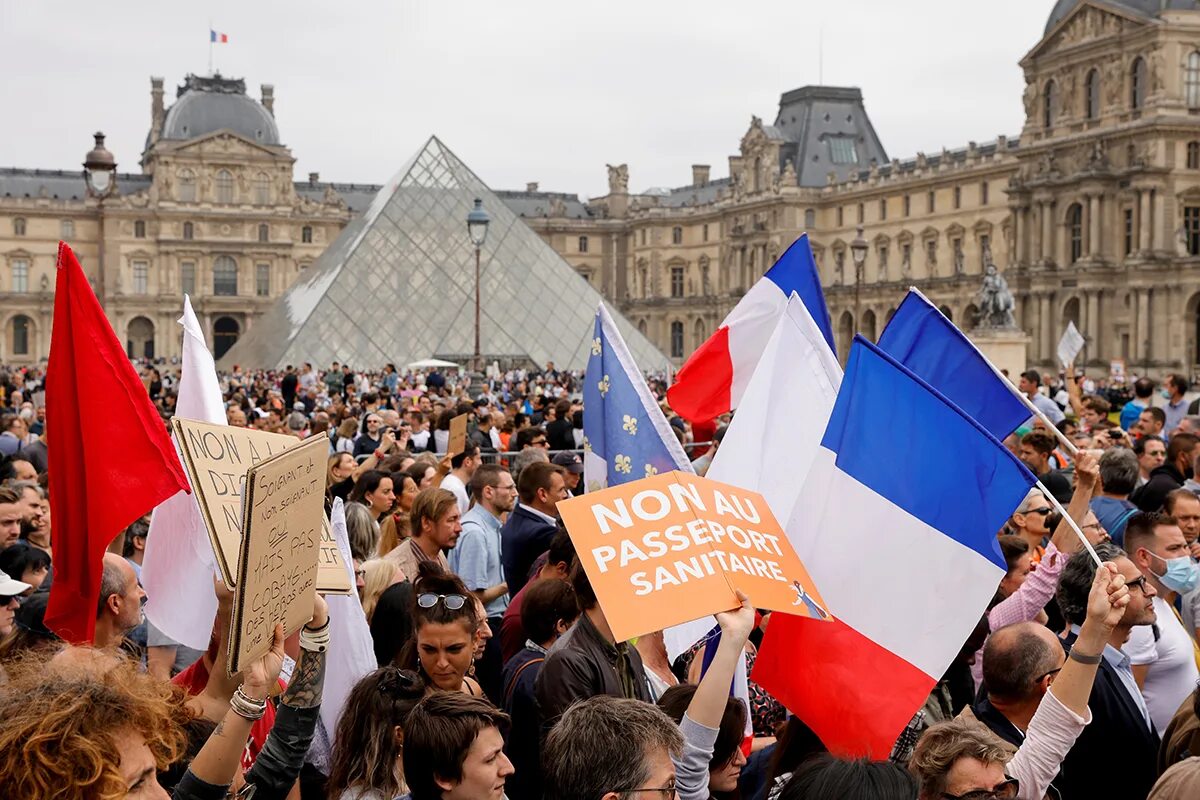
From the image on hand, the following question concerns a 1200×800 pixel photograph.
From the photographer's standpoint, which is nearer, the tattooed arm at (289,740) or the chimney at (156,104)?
the tattooed arm at (289,740)

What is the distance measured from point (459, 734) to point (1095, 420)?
790 cm

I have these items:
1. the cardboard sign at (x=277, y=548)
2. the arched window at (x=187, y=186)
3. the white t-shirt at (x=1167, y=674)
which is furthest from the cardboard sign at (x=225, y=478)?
the arched window at (x=187, y=186)

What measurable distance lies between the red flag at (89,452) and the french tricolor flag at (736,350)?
356cm

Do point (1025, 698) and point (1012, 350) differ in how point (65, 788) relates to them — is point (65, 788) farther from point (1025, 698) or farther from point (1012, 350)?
point (1012, 350)

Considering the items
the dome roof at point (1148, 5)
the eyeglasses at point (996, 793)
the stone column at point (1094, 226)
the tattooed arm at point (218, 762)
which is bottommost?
A: the eyeglasses at point (996, 793)

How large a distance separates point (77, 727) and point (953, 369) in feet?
11.7

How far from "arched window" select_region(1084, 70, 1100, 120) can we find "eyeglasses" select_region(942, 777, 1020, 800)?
39749 mm

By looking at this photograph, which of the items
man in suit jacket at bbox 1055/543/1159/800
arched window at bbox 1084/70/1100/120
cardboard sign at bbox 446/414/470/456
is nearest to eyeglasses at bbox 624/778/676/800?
man in suit jacket at bbox 1055/543/1159/800

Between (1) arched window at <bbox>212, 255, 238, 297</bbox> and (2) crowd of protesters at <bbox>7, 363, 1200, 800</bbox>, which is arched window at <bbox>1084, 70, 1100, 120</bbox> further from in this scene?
(1) arched window at <bbox>212, 255, 238, 297</bbox>

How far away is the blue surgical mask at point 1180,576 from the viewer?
4430 millimetres

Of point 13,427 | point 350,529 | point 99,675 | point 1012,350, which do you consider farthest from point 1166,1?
point 99,675

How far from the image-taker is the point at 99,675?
2.19m

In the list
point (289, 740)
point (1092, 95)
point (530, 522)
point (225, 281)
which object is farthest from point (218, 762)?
point (225, 281)

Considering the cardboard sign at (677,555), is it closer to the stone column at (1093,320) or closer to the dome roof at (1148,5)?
the stone column at (1093,320)
